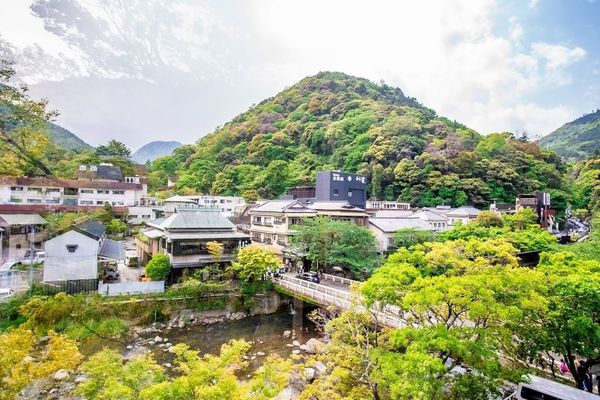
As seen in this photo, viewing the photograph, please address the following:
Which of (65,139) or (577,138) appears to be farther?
(577,138)

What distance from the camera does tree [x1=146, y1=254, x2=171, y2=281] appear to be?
22469 mm

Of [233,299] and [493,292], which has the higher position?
[493,292]

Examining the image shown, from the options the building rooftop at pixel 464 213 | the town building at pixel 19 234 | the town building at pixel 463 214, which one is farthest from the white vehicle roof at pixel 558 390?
the town building at pixel 19 234

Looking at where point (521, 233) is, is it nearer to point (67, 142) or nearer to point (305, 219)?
point (305, 219)

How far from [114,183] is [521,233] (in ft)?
161

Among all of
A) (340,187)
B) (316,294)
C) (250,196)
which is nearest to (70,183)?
(250,196)

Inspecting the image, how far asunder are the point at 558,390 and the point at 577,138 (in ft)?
521

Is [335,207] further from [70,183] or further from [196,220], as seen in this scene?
[70,183]

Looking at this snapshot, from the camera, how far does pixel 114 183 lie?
43938mm

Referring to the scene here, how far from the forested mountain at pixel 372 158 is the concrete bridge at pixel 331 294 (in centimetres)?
3232

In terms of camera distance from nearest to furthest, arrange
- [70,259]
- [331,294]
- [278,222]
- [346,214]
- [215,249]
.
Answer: [331,294], [70,259], [215,249], [278,222], [346,214]

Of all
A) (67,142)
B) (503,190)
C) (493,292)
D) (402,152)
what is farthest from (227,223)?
(67,142)

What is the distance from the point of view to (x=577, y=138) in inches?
5037

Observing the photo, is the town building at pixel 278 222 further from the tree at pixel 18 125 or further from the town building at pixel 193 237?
the tree at pixel 18 125
